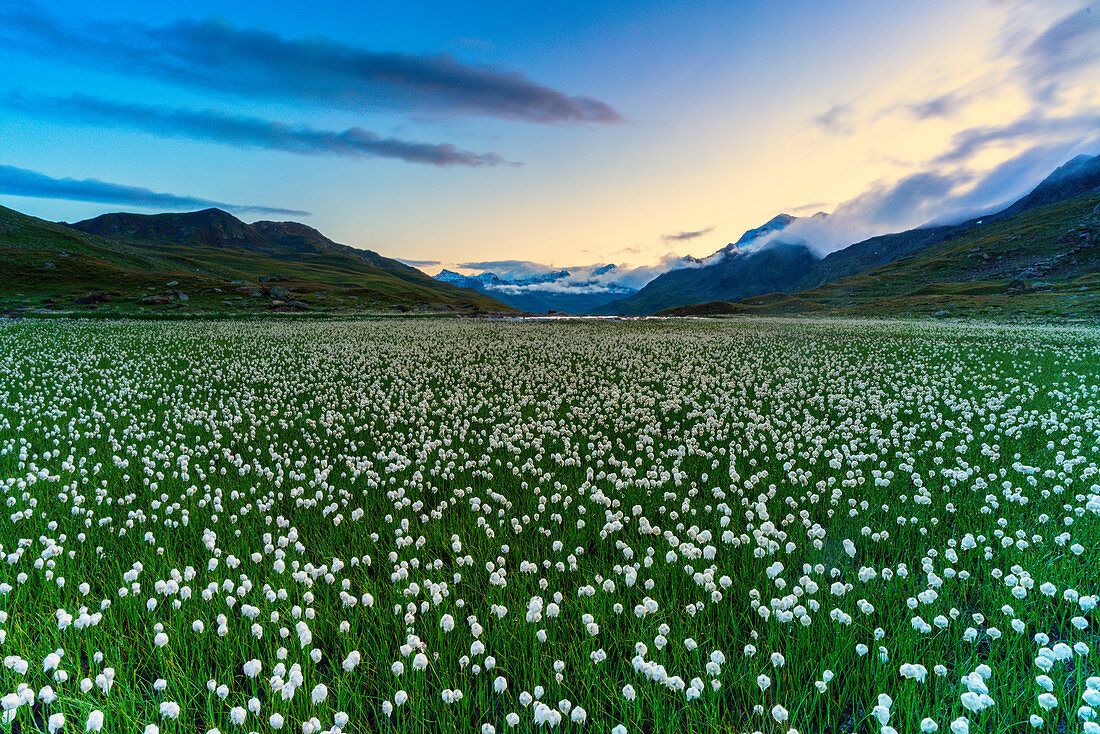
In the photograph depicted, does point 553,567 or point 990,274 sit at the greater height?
point 990,274

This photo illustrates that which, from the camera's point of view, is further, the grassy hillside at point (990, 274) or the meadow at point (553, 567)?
the grassy hillside at point (990, 274)

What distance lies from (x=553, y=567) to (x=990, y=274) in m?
186

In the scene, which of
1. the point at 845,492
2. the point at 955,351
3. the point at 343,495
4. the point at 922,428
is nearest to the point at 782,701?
the point at 845,492

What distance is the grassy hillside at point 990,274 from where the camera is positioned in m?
98.1

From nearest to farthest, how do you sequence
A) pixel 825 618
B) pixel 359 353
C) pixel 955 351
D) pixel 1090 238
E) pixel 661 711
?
1. pixel 661 711
2. pixel 825 618
3. pixel 955 351
4. pixel 359 353
5. pixel 1090 238

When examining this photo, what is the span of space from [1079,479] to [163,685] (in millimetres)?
9961

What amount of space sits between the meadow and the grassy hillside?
8988cm

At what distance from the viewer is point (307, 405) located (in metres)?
11.2

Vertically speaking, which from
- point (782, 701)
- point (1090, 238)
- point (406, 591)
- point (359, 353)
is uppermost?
point (1090, 238)

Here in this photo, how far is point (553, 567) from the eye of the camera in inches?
186

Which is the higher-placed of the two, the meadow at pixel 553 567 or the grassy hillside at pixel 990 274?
the grassy hillside at pixel 990 274

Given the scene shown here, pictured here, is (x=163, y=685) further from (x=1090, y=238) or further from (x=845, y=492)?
(x=1090, y=238)

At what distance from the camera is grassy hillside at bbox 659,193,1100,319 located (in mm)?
98125

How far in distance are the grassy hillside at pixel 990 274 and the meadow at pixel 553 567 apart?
89.9 metres
